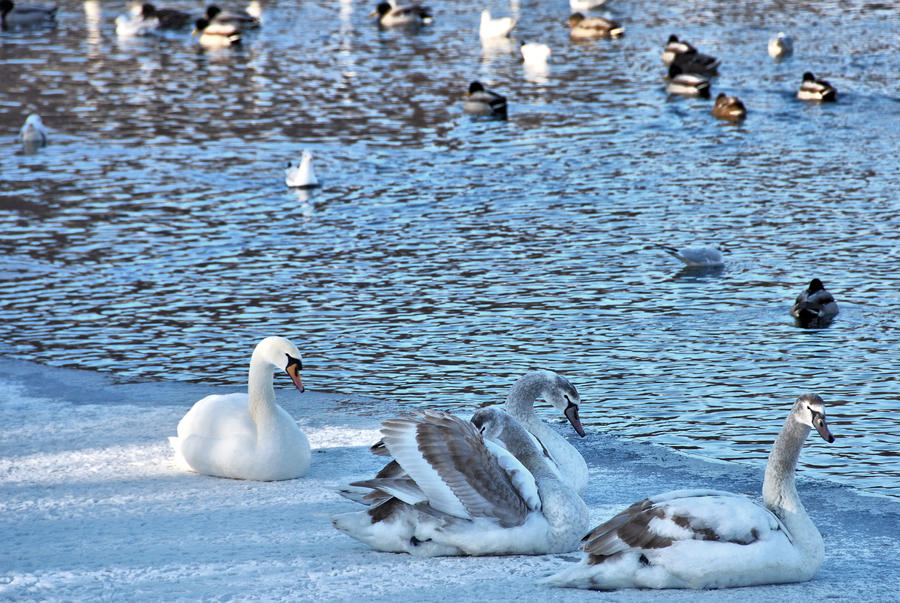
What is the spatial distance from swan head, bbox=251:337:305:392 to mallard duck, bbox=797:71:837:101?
17500 millimetres

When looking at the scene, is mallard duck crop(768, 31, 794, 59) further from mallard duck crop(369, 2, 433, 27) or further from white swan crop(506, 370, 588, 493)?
white swan crop(506, 370, 588, 493)

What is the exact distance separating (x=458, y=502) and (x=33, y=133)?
17.9 metres

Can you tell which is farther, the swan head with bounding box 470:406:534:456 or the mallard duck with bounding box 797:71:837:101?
the mallard duck with bounding box 797:71:837:101

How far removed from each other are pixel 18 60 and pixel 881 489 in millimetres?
29328

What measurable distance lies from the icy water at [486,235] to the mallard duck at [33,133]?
1.31 ft

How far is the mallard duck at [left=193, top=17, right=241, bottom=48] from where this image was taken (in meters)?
36.3

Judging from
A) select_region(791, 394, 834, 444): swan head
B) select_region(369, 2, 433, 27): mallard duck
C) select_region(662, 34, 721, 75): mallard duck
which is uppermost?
select_region(791, 394, 834, 444): swan head

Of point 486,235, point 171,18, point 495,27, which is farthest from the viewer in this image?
point 171,18

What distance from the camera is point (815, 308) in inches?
483

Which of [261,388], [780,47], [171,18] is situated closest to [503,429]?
[261,388]

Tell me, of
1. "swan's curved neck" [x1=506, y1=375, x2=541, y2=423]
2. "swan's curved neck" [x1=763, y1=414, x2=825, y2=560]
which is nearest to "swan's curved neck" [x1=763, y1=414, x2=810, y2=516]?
"swan's curved neck" [x1=763, y1=414, x2=825, y2=560]

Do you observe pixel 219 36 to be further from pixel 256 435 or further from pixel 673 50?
pixel 256 435

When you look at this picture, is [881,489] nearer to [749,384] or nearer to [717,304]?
[749,384]

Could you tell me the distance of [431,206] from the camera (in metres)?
17.5
